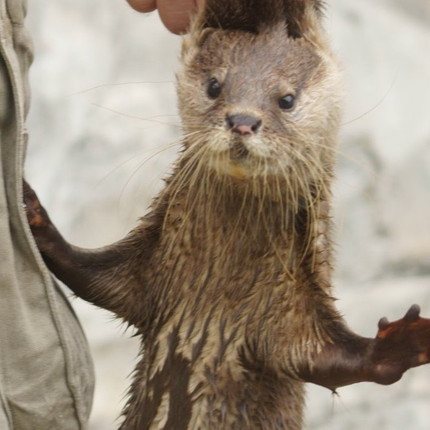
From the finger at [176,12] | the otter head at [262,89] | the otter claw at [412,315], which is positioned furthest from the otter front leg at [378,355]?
the finger at [176,12]

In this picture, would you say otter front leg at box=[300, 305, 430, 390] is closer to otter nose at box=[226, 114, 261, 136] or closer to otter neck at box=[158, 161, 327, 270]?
otter neck at box=[158, 161, 327, 270]

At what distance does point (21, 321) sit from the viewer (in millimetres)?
2191

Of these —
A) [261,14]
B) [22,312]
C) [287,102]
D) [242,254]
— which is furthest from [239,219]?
[22,312]

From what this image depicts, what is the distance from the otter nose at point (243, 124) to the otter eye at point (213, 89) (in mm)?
163

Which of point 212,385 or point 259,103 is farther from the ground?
point 259,103

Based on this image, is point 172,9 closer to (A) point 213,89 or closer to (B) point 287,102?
(A) point 213,89

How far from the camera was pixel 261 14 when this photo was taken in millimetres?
2391

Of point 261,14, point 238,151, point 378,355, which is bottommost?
point 378,355

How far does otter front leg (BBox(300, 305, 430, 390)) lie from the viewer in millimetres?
2188

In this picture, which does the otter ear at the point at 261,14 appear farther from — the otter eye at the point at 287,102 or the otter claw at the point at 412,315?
the otter claw at the point at 412,315

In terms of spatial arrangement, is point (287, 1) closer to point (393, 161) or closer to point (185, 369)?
point (185, 369)

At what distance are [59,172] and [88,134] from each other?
242 millimetres

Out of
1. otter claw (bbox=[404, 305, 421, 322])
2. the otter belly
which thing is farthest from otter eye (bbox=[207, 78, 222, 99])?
otter claw (bbox=[404, 305, 421, 322])

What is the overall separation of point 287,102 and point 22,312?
68 centimetres
